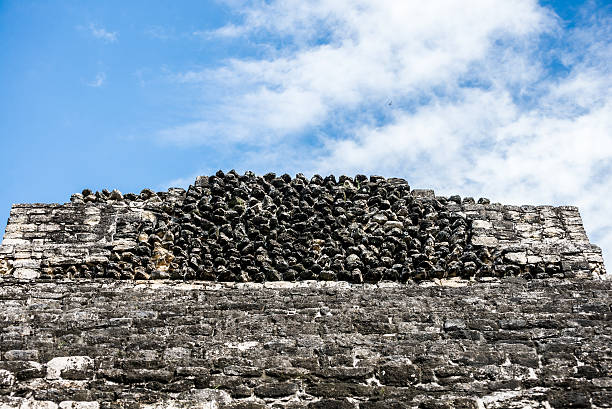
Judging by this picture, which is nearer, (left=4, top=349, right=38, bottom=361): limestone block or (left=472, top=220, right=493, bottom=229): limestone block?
(left=4, top=349, right=38, bottom=361): limestone block

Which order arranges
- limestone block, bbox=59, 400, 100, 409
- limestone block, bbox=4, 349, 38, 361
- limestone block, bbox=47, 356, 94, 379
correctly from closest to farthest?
limestone block, bbox=59, 400, 100, 409, limestone block, bbox=47, 356, 94, 379, limestone block, bbox=4, 349, 38, 361

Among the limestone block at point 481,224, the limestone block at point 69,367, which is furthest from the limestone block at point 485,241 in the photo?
the limestone block at point 69,367

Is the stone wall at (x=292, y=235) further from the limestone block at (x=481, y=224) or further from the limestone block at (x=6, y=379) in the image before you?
the limestone block at (x=6, y=379)

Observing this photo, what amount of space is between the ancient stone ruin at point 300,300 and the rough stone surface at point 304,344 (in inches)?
0.7

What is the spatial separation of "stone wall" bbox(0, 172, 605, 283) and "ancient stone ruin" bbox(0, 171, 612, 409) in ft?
0.07

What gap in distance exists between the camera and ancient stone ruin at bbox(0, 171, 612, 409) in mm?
5941

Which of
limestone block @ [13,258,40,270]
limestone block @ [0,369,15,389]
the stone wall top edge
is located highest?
limestone block @ [13,258,40,270]

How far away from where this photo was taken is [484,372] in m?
6.15

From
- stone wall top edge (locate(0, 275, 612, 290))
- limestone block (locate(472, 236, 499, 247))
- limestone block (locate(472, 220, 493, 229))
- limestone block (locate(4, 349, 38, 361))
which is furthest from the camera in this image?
limestone block (locate(472, 220, 493, 229))

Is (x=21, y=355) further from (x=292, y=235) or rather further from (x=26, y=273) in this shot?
(x=292, y=235)

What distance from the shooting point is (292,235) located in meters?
8.35

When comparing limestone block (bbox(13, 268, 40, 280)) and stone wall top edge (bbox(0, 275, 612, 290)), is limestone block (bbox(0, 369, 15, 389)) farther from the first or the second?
limestone block (bbox(13, 268, 40, 280))

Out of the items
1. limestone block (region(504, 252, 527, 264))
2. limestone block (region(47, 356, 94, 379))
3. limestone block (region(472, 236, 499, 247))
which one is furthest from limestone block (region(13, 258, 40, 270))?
limestone block (region(504, 252, 527, 264))

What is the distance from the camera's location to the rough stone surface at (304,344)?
Answer: 5.85m
